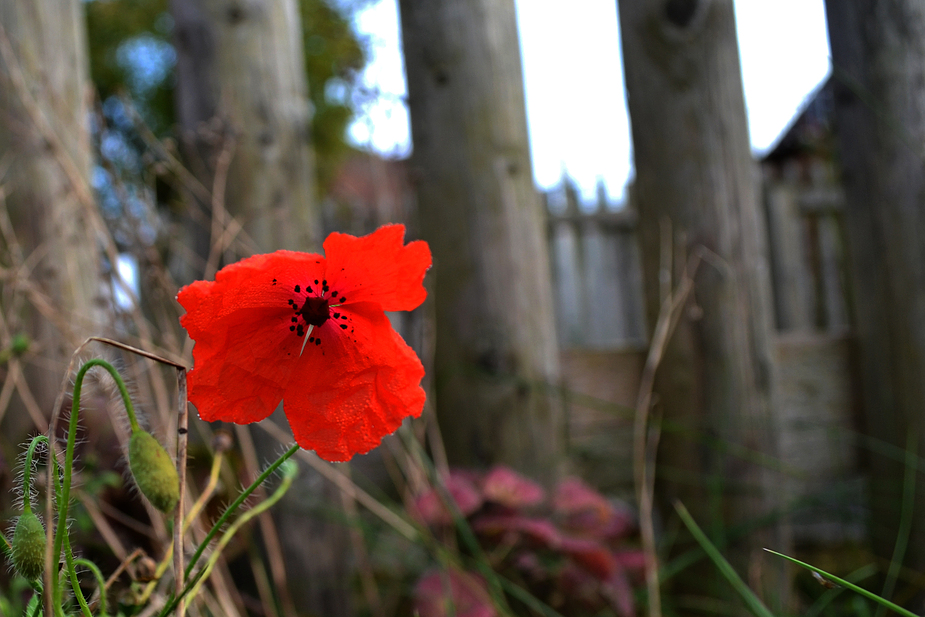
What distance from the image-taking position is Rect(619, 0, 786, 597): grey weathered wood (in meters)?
1.86

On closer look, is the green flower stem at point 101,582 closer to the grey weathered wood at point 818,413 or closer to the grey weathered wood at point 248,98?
the grey weathered wood at point 248,98

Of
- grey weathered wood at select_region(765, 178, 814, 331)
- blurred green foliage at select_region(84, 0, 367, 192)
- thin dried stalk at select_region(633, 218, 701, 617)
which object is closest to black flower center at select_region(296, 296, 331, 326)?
thin dried stalk at select_region(633, 218, 701, 617)

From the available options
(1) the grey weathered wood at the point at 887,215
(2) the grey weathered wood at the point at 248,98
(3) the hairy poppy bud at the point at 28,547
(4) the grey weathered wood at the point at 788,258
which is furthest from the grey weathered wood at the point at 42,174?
(4) the grey weathered wood at the point at 788,258

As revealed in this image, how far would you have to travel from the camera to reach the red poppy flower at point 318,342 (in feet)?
1.70

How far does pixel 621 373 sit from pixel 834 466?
0.76m

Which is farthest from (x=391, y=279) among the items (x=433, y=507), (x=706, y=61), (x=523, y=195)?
(x=706, y=61)

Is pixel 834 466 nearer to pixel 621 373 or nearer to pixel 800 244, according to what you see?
pixel 621 373

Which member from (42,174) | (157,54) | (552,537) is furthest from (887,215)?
(157,54)

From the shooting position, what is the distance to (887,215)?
1.80 meters

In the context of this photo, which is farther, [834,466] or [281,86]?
[834,466]

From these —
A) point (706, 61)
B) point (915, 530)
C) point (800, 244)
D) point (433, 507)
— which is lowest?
point (915, 530)

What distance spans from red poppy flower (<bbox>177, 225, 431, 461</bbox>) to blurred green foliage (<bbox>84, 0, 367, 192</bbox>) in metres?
9.51

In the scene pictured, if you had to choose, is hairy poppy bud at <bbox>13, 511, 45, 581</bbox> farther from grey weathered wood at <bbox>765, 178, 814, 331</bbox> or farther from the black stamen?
grey weathered wood at <bbox>765, 178, 814, 331</bbox>

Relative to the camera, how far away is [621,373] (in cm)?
221
